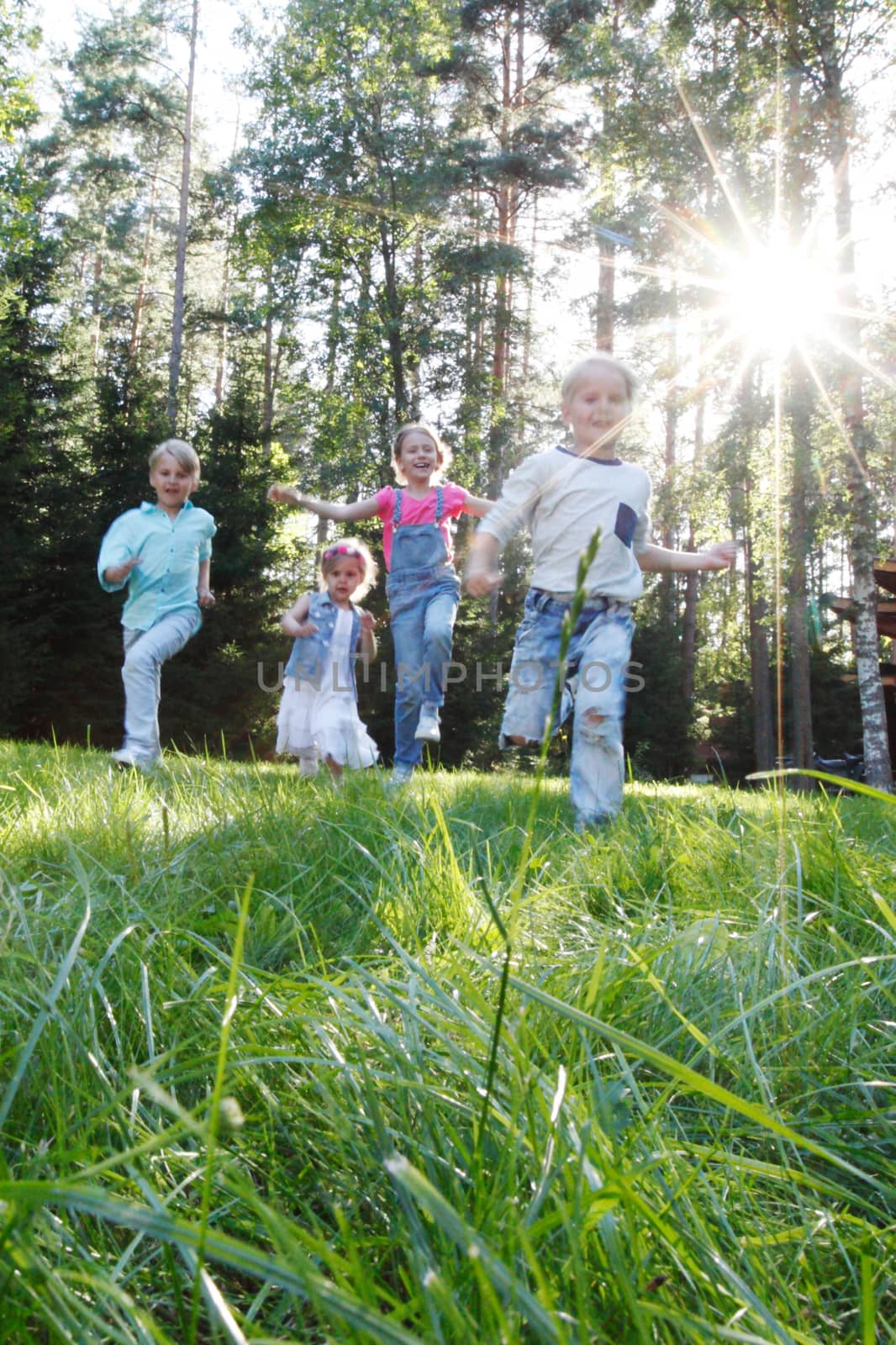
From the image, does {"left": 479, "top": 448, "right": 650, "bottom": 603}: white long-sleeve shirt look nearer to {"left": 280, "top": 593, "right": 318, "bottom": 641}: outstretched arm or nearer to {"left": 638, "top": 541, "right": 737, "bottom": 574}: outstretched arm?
{"left": 638, "top": 541, "right": 737, "bottom": 574}: outstretched arm

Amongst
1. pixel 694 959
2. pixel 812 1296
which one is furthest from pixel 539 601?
pixel 812 1296

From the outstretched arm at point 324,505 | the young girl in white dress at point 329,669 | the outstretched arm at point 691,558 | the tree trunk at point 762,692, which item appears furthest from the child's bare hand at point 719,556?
the tree trunk at point 762,692

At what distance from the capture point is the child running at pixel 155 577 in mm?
5910

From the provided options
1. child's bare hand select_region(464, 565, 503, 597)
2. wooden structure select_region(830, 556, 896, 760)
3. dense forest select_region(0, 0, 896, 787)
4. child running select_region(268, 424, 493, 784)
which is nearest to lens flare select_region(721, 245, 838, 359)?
dense forest select_region(0, 0, 896, 787)

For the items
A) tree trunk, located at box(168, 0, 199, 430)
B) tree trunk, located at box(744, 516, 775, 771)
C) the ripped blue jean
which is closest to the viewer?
the ripped blue jean

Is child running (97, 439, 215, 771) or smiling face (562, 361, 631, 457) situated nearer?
smiling face (562, 361, 631, 457)

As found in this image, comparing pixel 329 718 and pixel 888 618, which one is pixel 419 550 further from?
pixel 888 618

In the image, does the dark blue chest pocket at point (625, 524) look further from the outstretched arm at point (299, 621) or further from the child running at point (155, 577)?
the child running at point (155, 577)

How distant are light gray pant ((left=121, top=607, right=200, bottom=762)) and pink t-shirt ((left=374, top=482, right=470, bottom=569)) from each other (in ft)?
4.80

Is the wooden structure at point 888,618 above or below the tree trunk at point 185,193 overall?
below

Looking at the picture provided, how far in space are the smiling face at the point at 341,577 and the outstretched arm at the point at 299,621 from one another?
22cm

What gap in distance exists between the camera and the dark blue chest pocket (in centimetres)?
417

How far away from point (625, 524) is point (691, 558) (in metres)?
0.31

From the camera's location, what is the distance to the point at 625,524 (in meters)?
4.20
